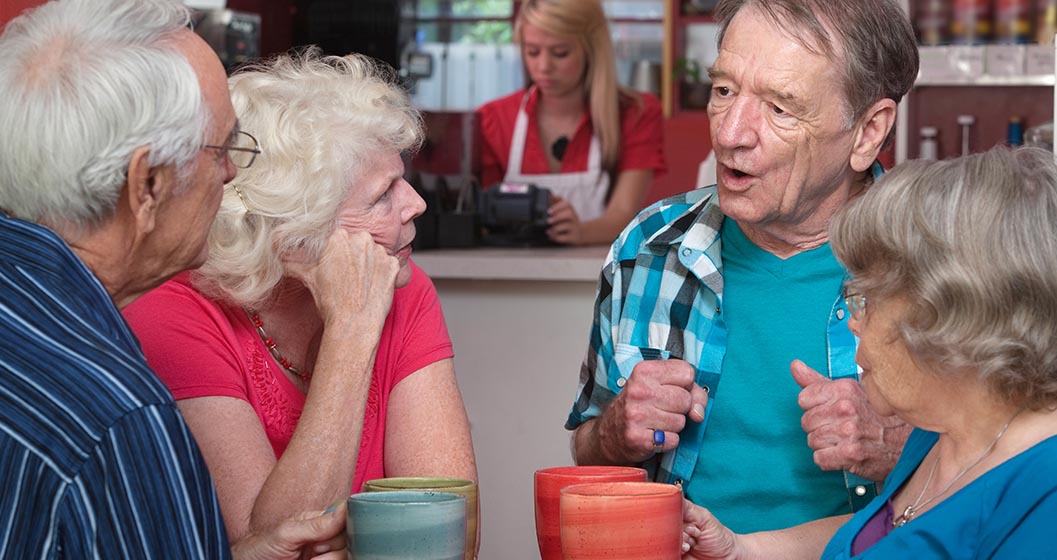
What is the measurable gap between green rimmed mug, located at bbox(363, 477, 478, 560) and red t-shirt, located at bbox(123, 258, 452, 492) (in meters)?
0.37

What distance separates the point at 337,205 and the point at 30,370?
67 centimetres

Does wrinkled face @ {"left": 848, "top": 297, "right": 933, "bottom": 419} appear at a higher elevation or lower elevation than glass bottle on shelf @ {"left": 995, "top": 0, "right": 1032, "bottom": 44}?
lower

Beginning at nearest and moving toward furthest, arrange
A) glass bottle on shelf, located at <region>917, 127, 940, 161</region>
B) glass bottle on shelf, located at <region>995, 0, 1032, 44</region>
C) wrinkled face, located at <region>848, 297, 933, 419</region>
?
1. wrinkled face, located at <region>848, 297, 933, 419</region>
2. glass bottle on shelf, located at <region>917, 127, 940, 161</region>
3. glass bottle on shelf, located at <region>995, 0, 1032, 44</region>

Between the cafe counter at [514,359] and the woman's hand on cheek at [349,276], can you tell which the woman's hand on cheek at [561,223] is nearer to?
the cafe counter at [514,359]

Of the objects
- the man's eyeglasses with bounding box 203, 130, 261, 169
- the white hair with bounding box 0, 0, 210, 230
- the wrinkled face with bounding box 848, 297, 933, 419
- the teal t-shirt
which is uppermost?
the white hair with bounding box 0, 0, 210, 230

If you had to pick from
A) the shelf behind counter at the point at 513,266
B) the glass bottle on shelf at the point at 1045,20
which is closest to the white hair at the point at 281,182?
the shelf behind counter at the point at 513,266

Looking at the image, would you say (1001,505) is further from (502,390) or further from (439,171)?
(439,171)

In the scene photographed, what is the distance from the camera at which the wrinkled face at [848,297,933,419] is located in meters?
1.12

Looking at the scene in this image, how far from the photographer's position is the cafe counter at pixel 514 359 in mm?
3324

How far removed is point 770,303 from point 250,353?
694 millimetres

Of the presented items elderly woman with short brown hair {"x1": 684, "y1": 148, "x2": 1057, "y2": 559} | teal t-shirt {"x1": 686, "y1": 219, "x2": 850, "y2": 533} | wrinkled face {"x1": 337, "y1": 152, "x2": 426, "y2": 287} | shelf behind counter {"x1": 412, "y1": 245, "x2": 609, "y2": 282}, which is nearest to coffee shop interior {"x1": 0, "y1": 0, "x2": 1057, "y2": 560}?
shelf behind counter {"x1": 412, "y1": 245, "x2": 609, "y2": 282}

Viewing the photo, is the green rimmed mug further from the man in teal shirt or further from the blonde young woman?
the blonde young woman

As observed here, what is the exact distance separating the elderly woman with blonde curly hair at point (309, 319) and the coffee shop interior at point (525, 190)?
0.28 metres

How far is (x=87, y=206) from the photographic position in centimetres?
105
